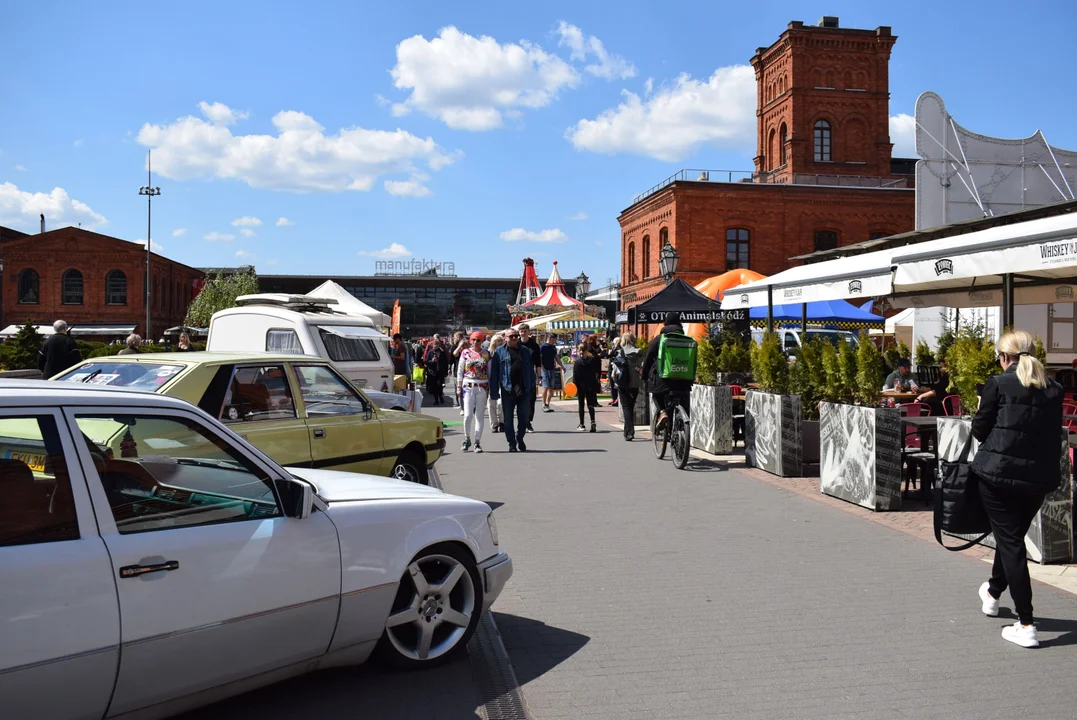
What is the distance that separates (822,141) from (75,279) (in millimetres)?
55958

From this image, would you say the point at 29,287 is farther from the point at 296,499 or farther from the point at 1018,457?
the point at 1018,457

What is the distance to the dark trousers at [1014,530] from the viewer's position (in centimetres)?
486

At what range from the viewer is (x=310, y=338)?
45.3ft

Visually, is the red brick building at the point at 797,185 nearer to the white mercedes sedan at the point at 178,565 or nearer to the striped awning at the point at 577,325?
the striped awning at the point at 577,325

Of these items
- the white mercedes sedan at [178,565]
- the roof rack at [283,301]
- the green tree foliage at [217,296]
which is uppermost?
the green tree foliage at [217,296]

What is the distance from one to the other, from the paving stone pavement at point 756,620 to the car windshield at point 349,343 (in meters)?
6.31

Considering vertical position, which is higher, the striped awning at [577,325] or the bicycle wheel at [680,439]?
the striped awning at [577,325]

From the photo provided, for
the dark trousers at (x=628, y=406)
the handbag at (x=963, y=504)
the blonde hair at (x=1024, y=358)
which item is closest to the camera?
the blonde hair at (x=1024, y=358)

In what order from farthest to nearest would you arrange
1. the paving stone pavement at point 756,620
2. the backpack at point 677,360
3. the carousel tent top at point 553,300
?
the carousel tent top at point 553,300 → the backpack at point 677,360 → the paving stone pavement at point 756,620

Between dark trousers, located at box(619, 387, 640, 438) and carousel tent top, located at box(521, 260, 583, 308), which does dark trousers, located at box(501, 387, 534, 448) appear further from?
carousel tent top, located at box(521, 260, 583, 308)

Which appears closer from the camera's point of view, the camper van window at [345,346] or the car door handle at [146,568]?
the car door handle at [146,568]

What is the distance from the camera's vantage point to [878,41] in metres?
50.0

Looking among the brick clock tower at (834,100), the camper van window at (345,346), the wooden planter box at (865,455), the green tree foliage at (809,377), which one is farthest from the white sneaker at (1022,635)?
the brick clock tower at (834,100)

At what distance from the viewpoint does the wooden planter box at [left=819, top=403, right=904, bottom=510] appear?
27.9ft
